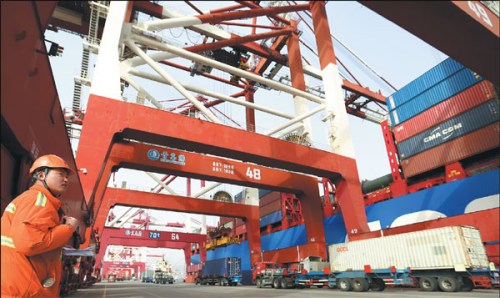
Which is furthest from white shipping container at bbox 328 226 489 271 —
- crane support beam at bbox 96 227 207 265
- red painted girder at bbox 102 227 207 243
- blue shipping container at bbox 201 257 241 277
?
crane support beam at bbox 96 227 207 265

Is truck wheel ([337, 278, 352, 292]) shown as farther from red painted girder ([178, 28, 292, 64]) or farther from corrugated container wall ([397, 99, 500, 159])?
red painted girder ([178, 28, 292, 64])

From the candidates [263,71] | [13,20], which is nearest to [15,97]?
[13,20]

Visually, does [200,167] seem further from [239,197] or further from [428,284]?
[239,197]

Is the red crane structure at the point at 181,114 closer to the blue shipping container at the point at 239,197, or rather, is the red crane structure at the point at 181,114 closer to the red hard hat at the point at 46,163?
the red hard hat at the point at 46,163

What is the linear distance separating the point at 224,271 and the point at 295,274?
12.2 m

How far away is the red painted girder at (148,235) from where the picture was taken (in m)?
33.6

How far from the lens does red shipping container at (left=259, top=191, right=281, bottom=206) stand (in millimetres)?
32966

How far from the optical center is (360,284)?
15211 millimetres

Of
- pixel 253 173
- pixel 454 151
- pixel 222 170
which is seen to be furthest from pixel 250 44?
pixel 454 151

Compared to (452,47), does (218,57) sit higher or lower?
higher

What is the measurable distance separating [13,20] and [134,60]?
1471 cm

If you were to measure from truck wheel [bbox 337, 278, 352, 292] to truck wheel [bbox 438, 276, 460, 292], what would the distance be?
14.6ft

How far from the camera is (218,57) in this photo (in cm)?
2145

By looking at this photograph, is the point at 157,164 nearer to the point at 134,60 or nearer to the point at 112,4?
the point at 134,60
